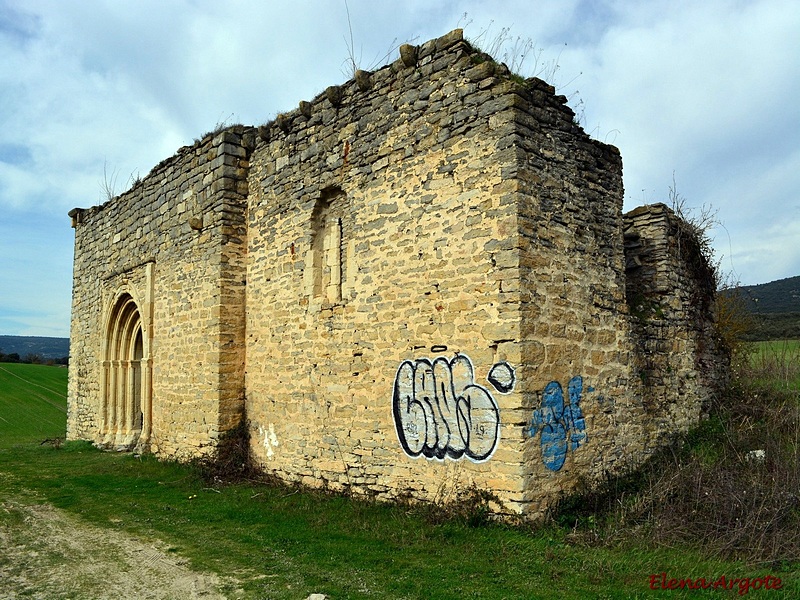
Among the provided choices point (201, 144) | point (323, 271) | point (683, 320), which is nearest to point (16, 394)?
point (201, 144)

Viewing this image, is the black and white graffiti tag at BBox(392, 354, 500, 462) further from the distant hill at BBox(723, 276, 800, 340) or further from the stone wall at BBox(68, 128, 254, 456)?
the distant hill at BBox(723, 276, 800, 340)

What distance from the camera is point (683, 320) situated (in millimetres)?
8906

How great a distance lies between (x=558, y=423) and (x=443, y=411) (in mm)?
1199

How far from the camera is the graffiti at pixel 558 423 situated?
20.0 ft

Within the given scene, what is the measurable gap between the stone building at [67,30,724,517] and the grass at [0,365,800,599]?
0.50 m

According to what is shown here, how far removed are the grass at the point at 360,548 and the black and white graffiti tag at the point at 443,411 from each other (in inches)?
27.3

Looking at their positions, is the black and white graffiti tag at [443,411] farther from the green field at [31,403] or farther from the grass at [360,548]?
the green field at [31,403]

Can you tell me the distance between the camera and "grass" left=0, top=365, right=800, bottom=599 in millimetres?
4730

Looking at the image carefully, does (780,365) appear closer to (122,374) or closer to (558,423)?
(558,423)

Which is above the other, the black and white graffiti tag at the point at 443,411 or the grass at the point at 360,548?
the black and white graffiti tag at the point at 443,411

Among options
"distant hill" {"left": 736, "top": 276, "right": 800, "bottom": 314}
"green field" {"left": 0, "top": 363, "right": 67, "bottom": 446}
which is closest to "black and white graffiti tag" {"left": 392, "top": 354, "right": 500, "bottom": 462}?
"green field" {"left": 0, "top": 363, "right": 67, "bottom": 446}

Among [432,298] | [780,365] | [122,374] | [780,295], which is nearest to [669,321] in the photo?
[780,365]

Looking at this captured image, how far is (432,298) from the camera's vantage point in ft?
22.4

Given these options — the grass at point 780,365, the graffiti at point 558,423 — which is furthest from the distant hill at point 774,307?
the graffiti at point 558,423
